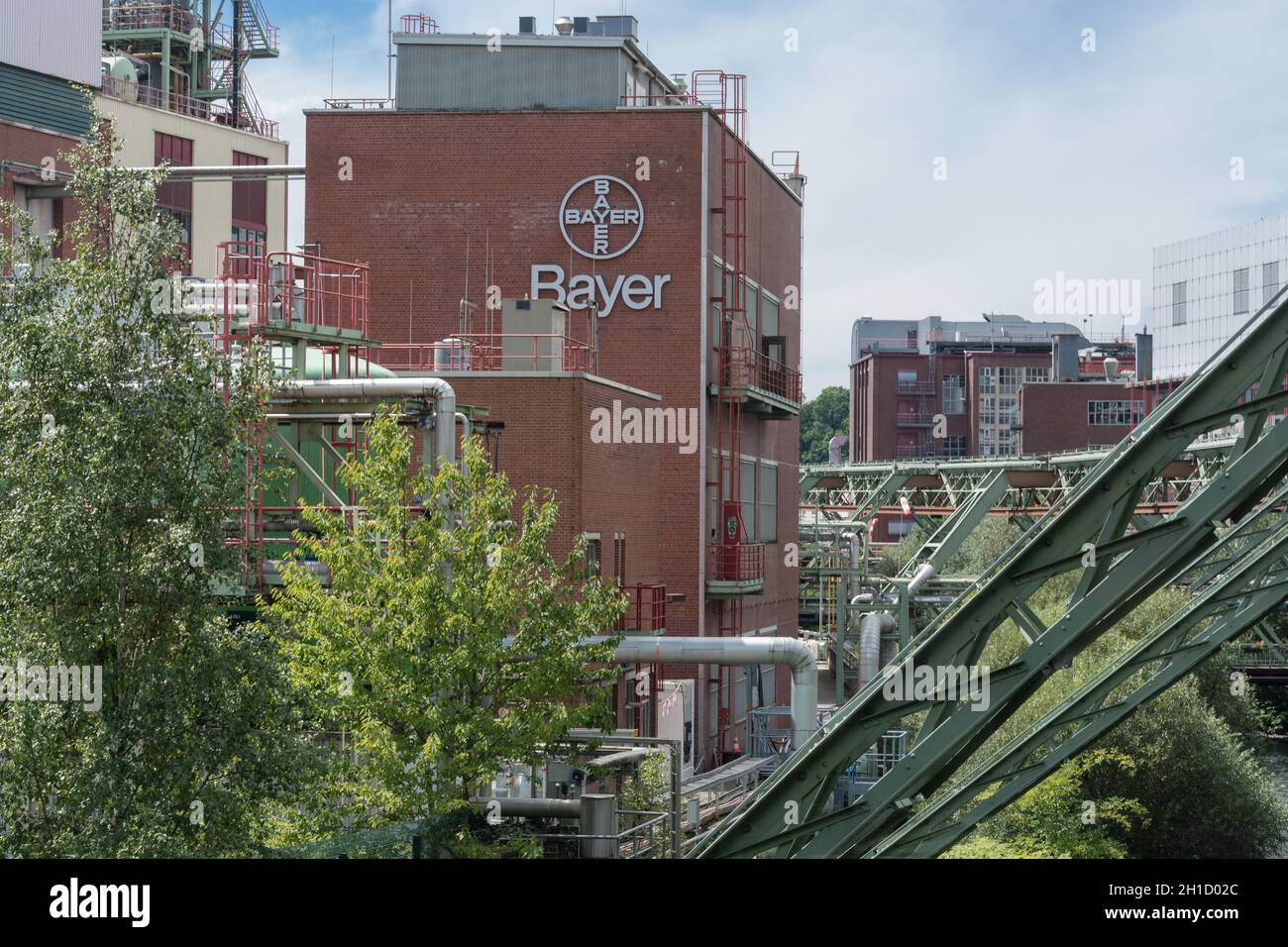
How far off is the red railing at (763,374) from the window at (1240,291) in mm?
58889

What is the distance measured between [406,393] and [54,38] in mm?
43877

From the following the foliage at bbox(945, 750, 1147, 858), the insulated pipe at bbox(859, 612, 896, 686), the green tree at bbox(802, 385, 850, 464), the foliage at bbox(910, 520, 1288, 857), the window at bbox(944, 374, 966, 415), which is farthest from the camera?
the green tree at bbox(802, 385, 850, 464)

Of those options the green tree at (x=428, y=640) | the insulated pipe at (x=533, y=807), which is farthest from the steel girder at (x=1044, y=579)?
the insulated pipe at (x=533, y=807)

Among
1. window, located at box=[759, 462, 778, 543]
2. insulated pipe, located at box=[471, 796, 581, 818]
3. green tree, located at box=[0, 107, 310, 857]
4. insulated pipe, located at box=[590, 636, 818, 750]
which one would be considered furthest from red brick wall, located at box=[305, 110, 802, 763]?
green tree, located at box=[0, 107, 310, 857]

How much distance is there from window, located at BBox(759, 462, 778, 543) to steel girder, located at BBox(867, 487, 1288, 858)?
21003 mm

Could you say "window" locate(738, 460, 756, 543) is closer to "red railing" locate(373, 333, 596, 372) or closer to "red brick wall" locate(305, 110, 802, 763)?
"red brick wall" locate(305, 110, 802, 763)

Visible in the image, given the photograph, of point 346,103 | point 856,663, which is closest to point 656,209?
point 346,103

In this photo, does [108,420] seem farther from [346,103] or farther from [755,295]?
[755,295]

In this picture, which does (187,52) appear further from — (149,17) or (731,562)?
(731,562)

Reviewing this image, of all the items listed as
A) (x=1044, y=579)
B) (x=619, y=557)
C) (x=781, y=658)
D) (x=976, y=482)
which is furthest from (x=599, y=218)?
(x=976, y=482)

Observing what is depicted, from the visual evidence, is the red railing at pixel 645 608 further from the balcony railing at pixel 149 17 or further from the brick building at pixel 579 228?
the balcony railing at pixel 149 17

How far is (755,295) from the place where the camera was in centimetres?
3903

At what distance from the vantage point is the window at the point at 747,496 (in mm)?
37938

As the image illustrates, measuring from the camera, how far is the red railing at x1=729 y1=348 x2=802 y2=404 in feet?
Answer: 117
